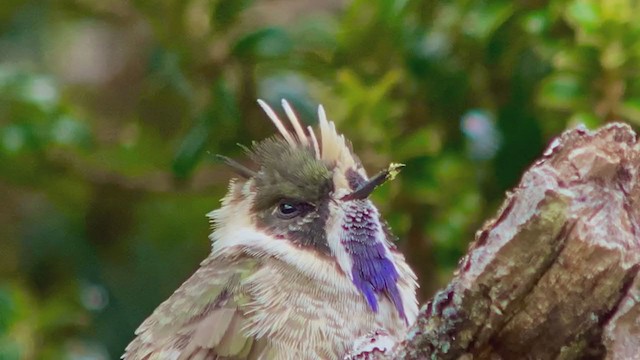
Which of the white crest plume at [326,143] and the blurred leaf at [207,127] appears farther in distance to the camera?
the blurred leaf at [207,127]

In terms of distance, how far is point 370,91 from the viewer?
228cm

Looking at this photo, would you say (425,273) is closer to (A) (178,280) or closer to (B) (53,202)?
(A) (178,280)

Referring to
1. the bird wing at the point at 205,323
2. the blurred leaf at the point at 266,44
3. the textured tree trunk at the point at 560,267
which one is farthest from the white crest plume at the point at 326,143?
the textured tree trunk at the point at 560,267

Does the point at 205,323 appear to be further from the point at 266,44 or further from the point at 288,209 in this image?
the point at 266,44

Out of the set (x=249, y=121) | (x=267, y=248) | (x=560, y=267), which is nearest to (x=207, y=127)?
(x=249, y=121)

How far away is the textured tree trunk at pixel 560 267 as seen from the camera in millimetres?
1128

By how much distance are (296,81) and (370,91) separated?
0.24m

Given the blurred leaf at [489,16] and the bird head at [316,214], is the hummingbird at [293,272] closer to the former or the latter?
the bird head at [316,214]

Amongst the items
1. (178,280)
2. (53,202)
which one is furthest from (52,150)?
(178,280)

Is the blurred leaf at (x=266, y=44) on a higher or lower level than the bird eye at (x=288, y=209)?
higher

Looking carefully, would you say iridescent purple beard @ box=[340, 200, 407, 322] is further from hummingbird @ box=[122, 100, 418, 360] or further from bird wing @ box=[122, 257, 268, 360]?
bird wing @ box=[122, 257, 268, 360]

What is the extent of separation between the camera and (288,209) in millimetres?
1902

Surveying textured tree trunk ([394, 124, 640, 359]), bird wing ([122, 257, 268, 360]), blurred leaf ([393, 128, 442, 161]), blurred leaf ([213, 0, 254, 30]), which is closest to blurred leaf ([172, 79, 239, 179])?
blurred leaf ([213, 0, 254, 30])

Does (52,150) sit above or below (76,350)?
above
